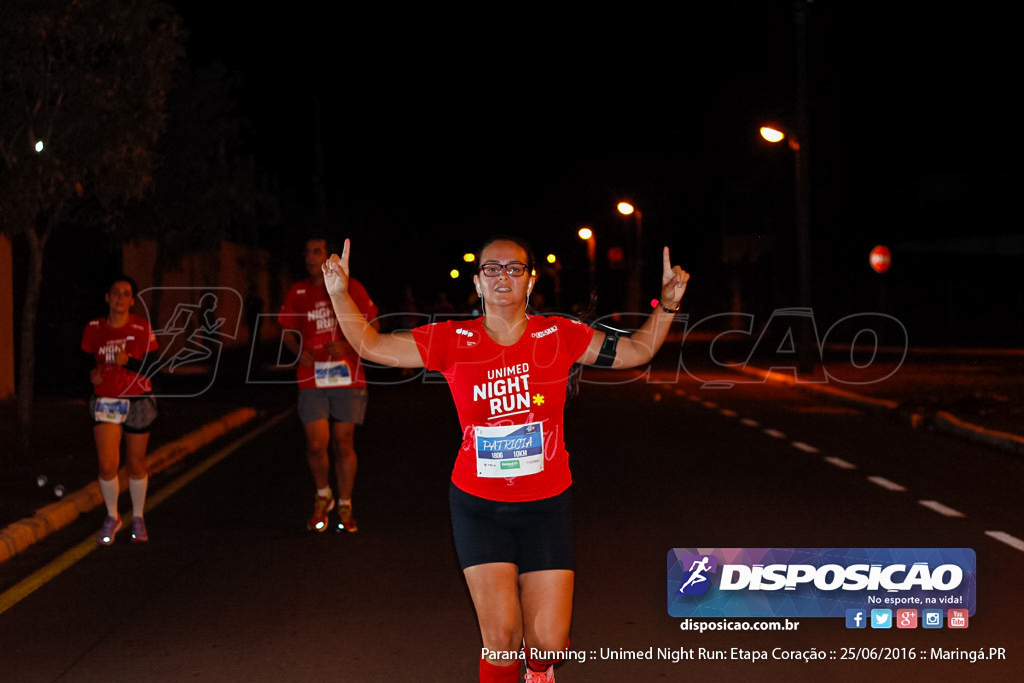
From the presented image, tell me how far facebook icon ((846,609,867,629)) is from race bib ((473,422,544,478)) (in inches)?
89.8

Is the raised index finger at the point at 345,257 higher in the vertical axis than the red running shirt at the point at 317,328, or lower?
higher

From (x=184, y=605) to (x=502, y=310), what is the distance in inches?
152

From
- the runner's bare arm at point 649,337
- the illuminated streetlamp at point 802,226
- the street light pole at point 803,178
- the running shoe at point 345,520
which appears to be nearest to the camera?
the runner's bare arm at point 649,337

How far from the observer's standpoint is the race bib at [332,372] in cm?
1012

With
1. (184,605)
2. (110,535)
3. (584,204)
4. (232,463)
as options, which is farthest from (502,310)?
(584,204)

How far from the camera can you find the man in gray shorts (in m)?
10.1

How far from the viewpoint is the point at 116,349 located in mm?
9805

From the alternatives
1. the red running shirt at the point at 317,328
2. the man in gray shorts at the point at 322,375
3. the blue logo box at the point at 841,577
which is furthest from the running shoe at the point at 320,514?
the blue logo box at the point at 841,577

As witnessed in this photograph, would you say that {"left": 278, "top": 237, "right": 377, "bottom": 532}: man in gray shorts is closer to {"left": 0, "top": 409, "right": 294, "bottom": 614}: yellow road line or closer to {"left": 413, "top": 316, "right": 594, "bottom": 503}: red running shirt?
{"left": 0, "top": 409, "right": 294, "bottom": 614}: yellow road line

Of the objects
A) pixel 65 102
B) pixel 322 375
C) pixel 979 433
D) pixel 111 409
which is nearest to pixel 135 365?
pixel 111 409

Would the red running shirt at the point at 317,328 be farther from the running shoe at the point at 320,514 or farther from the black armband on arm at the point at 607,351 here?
the black armband on arm at the point at 607,351

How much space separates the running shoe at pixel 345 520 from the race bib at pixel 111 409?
176 cm

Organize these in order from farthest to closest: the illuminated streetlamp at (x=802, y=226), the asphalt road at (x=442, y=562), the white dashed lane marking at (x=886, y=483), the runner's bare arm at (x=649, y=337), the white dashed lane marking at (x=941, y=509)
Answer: the illuminated streetlamp at (x=802, y=226)
the white dashed lane marking at (x=886, y=483)
the white dashed lane marking at (x=941, y=509)
the asphalt road at (x=442, y=562)
the runner's bare arm at (x=649, y=337)

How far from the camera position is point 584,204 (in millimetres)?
98312
